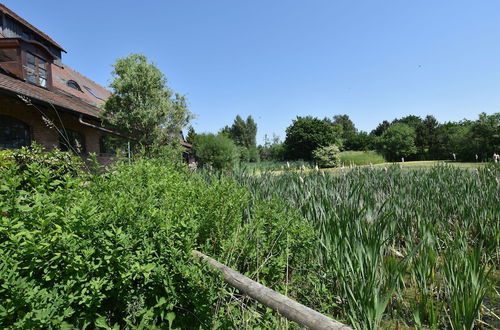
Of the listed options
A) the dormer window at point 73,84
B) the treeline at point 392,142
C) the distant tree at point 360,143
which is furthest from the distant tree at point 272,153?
the dormer window at point 73,84

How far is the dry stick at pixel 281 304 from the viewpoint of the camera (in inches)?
47.6

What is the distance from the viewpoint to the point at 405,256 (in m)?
2.18

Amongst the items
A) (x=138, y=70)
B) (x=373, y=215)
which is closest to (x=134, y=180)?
(x=373, y=215)

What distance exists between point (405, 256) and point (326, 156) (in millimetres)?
31380

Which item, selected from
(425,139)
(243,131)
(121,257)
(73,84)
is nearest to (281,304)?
(121,257)

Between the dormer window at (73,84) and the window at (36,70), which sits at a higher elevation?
the dormer window at (73,84)

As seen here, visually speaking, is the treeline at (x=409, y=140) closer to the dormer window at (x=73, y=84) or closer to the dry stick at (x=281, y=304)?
the dormer window at (x=73, y=84)

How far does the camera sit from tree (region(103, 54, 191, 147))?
1073 cm

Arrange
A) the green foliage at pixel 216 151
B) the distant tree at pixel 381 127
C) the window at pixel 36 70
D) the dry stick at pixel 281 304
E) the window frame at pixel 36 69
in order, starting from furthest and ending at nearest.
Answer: the distant tree at pixel 381 127, the green foliage at pixel 216 151, the window at pixel 36 70, the window frame at pixel 36 69, the dry stick at pixel 281 304

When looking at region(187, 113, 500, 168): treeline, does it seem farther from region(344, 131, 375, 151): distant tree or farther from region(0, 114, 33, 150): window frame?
region(0, 114, 33, 150): window frame

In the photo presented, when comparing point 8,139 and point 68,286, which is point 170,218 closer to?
point 68,286

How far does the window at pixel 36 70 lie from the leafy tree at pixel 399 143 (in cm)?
3682

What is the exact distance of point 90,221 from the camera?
1541mm

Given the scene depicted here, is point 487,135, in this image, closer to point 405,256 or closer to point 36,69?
point 405,256
